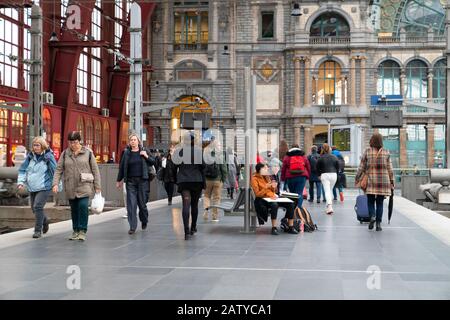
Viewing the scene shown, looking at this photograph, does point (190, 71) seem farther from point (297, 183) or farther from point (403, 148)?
point (297, 183)

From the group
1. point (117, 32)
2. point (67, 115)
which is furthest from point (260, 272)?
point (117, 32)

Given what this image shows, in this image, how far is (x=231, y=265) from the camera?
8.48 metres

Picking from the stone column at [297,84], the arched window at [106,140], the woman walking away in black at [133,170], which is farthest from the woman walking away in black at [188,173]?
the stone column at [297,84]

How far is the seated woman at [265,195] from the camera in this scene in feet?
40.0

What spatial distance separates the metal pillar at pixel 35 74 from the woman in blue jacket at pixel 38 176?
31.6 feet

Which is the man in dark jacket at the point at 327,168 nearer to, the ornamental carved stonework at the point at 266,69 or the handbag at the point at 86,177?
the handbag at the point at 86,177

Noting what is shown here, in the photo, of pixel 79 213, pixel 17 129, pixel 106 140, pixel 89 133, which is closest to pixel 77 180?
pixel 79 213

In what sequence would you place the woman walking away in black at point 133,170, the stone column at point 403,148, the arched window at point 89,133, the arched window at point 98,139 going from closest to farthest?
the woman walking away in black at point 133,170 < the arched window at point 89,133 < the arched window at point 98,139 < the stone column at point 403,148

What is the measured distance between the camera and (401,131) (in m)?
53.0

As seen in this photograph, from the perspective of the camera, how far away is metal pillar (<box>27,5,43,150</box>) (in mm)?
21138

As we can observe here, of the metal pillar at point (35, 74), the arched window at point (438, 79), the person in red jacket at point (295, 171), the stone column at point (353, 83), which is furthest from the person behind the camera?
the stone column at point (353, 83)

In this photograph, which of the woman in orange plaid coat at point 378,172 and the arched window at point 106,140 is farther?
the arched window at point 106,140

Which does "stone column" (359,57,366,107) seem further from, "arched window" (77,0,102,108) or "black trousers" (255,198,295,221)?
"black trousers" (255,198,295,221)

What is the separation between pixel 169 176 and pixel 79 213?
9.29 feet
